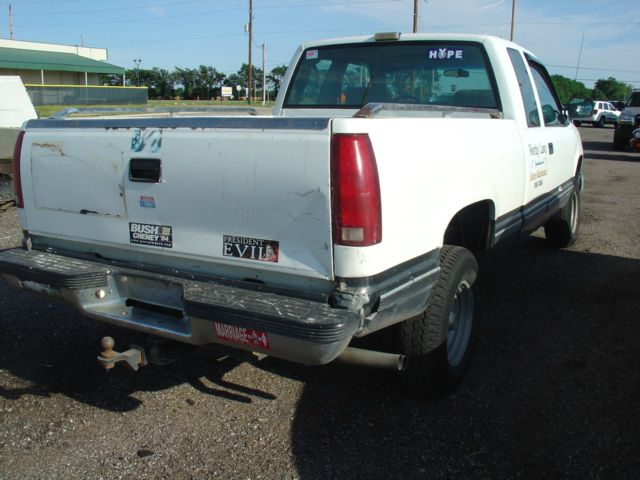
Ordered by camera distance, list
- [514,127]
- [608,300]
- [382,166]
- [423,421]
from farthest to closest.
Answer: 1. [608,300]
2. [514,127]
3. [423,421]
4. [382,166]

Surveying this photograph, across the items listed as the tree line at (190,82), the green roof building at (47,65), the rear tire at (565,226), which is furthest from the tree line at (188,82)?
the rear tire at (565,226)

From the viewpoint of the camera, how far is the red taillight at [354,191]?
2.51 m

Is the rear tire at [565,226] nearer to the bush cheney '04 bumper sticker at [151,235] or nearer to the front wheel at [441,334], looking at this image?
the front wheel at [441,334]

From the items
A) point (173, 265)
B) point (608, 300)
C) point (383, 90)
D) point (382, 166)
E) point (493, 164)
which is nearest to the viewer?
point (382, 166)

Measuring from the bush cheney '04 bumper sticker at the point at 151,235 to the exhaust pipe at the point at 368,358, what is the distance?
1010 millimetres

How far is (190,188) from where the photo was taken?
2893 millimetres

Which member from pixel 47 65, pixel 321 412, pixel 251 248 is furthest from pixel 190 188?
pixel 47 65

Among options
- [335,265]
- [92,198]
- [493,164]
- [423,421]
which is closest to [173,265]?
[92,198]

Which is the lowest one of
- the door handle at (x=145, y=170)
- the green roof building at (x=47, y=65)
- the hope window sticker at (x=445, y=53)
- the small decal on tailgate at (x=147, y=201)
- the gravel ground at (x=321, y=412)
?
the gravel ground at (x=321, y=412)

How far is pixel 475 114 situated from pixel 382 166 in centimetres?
204

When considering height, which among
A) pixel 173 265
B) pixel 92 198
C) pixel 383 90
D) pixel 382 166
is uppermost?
pixel 383 90

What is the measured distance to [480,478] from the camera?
2857mm

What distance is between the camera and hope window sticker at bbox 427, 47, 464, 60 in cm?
458

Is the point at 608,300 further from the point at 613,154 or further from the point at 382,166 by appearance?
the point at 613,154
